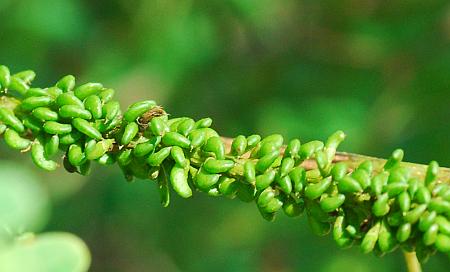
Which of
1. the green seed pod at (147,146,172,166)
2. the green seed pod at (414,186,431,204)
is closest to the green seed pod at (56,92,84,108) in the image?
the green seed pod at (147,146,172,166)

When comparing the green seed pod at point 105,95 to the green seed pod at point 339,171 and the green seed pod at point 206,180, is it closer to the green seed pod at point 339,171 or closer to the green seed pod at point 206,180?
the green seed pod at point 206,180

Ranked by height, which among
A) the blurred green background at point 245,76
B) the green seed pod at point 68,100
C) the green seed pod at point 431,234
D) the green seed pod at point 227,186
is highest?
the green seed pod at point 68,100

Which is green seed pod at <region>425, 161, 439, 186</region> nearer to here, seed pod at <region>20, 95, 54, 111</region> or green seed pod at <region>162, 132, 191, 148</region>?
green seed pod at <region>162, 132, 191, 148</region>

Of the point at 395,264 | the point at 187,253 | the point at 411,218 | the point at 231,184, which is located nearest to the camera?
the point at 411,218

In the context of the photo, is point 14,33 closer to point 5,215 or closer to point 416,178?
point 416,178

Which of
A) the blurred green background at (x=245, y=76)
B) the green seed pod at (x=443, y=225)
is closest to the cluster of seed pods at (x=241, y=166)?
the green seed pod at (x=443, y=225)

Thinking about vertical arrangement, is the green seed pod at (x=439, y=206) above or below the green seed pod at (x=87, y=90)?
below

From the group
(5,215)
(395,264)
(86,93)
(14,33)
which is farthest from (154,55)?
(5,215)
